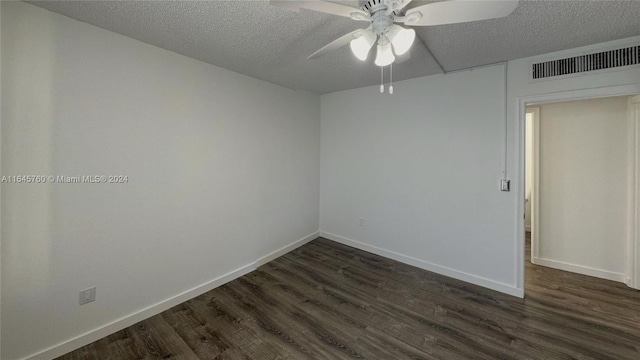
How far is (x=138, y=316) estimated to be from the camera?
2.20 meters

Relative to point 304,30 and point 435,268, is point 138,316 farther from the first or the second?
point 435,268

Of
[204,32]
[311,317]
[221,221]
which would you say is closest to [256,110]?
[204,32]

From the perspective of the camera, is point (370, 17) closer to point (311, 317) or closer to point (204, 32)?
point (204, 32)

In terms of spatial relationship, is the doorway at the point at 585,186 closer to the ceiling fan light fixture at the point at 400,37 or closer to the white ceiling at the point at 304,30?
the white ceiling at the point at 304,30

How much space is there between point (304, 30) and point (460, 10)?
3.81 feet

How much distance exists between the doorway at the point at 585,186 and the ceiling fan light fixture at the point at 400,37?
264cm

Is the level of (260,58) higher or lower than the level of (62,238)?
higher

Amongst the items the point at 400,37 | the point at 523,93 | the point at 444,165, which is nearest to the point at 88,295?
the point at 400,37

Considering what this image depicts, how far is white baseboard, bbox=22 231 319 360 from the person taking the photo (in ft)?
5.87

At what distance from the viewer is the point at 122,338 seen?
2.01 metres

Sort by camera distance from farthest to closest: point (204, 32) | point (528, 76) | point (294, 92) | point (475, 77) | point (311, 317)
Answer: point (294, 92)
point (475, 77)
point (528, 76)
point (311, 317)
point (204, 32)

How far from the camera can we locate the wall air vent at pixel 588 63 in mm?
2059

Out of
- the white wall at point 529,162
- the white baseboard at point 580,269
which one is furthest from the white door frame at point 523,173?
the white wall at point 529,162

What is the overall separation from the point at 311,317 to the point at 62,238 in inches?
83.1
